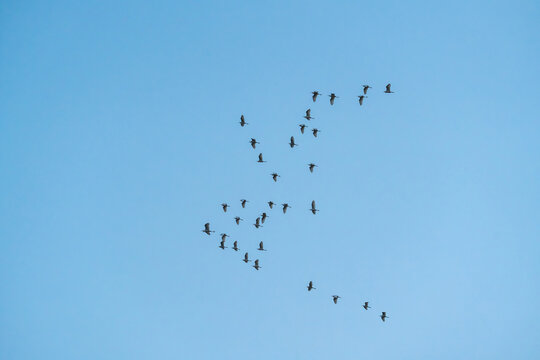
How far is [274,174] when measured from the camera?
5054 inches

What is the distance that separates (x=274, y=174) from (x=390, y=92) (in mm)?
16932

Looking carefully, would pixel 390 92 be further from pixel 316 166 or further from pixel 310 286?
pixel 310 286

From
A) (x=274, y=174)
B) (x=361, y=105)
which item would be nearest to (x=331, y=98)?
(x=361, y=105)

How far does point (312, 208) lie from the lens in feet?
417

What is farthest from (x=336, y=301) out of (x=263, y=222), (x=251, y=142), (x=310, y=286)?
(x=251, y=142)

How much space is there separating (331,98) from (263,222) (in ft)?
55.2

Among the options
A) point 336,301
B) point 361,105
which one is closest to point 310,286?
point 336,301

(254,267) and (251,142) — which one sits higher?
(251,142)

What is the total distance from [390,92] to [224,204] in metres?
24.0

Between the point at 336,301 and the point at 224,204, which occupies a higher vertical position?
the point at 224,204

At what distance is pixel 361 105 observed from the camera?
125m

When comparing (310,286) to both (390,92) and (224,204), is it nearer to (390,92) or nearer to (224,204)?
Result: (224,204)

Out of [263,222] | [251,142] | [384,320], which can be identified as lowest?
[384,320]

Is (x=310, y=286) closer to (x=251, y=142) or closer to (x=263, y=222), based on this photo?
(x=263, y=222)
